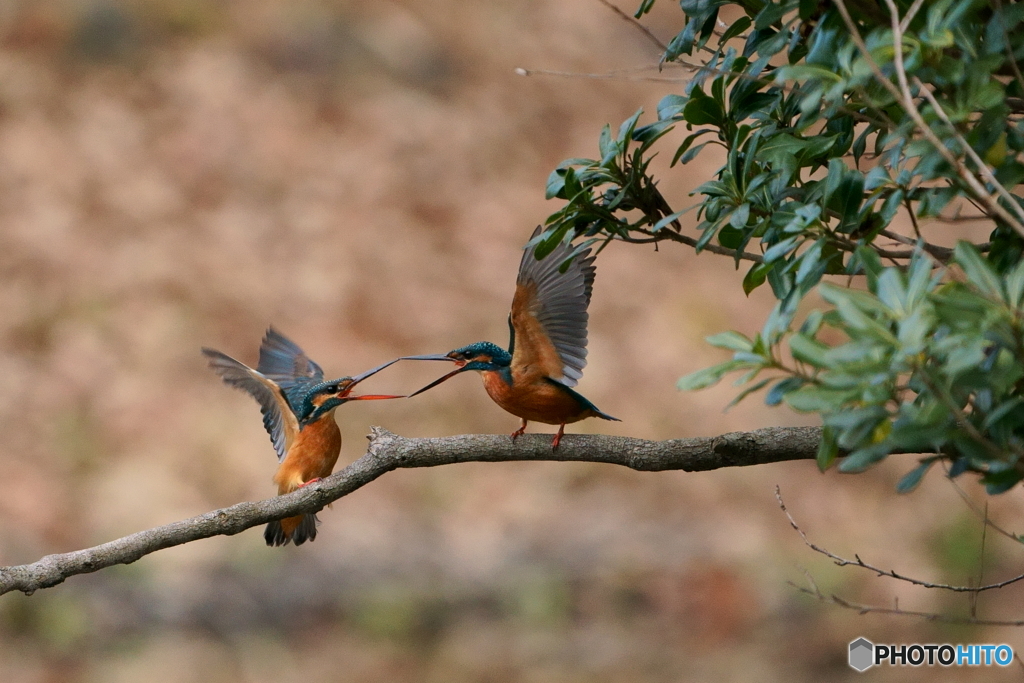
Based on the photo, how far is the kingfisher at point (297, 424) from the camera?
374 centimetres

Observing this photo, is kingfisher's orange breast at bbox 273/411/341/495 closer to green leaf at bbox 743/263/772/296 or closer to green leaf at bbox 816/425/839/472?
green leaf at bbox 743/263/772/296

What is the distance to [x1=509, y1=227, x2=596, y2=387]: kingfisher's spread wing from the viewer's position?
9.80 ft

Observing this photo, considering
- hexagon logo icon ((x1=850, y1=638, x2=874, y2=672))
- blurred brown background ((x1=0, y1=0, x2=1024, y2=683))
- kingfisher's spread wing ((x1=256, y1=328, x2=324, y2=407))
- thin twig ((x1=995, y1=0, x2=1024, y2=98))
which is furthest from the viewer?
blurred brown background ((x1=0, y1=0, x2=1024, y2=683))

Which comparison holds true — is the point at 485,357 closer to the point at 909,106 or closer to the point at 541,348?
the point at 541,348

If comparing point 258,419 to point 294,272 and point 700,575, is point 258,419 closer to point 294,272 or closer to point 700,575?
point 294,272

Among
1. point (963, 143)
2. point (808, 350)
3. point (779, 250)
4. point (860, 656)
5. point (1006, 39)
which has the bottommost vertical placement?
point (860, 656)

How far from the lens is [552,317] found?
9.94 feet

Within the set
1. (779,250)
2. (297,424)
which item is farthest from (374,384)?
(779,250)

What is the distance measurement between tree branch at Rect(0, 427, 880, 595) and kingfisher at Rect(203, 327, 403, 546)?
0.91m

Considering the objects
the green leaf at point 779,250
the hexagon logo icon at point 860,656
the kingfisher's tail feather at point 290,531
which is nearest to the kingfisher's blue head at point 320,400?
the kingfisher's tail feather at point 290,531

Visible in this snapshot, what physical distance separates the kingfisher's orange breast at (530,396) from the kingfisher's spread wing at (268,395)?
105cm

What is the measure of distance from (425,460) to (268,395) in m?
1.51

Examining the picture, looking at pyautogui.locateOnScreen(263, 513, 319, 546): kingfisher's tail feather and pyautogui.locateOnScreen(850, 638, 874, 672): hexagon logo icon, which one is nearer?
pyautogui.locateOnScreen(263, 513, 319, 546): kingfisher's tail feather
